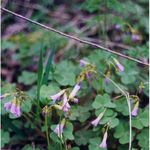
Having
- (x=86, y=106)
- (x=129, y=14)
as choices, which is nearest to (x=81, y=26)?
(x=129, y=14)

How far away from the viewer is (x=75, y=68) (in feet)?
8.21

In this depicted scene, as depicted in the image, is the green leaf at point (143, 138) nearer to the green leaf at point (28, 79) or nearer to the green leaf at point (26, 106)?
the green leaf at point (26, 106)

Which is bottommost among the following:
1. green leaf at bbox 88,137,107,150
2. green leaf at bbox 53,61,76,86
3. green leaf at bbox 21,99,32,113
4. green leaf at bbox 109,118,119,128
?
green leaf at bbox 88,137,107,150

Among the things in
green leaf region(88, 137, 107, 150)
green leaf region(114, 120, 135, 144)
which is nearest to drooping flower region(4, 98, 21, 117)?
green leaf region(88, 137, 107, 150)

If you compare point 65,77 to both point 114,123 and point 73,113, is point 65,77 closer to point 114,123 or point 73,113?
point 73,113

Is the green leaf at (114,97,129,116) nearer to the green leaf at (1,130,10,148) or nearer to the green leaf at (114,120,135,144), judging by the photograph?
the green leaf at (114,120,135,144)

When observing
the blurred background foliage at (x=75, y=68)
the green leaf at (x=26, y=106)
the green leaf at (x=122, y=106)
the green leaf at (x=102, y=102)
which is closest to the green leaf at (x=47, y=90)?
the blurred background foliage at (x=75, y=68)

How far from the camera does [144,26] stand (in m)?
3.22

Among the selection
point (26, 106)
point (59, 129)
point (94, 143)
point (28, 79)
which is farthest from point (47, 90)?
point (28, 79)

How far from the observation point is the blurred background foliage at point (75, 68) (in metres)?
2.03

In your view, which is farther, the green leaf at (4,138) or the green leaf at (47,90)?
the green leaf at (4,138)

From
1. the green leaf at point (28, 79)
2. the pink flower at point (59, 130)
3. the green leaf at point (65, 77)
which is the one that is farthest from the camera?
the green leaf at point (28, 79)

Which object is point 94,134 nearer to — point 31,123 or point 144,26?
point 31,123

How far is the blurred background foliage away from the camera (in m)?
2.03
